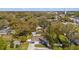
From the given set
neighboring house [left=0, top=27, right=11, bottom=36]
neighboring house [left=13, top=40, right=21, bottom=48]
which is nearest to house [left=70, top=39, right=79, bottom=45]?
neighboring house [left=13, top=40, right=21, bottom=48]

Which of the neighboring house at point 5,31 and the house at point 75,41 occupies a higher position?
the neighboring house at point 5,31

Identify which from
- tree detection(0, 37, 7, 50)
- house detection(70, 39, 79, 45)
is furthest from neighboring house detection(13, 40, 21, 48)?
house detection(70, 39, 79, 45)

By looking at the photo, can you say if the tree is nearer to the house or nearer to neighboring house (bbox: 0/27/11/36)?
neighboring house (bbox: 0/27/11/36)

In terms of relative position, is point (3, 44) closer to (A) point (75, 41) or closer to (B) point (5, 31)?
(B) point (5, 31)

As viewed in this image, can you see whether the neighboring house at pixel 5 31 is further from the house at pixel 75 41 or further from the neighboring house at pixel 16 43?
the house at pixel 75 41

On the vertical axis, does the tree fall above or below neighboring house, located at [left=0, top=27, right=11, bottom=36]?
below

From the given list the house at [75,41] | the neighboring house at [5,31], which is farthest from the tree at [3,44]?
the house at [75,41]

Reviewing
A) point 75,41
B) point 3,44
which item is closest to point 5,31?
point 3,44

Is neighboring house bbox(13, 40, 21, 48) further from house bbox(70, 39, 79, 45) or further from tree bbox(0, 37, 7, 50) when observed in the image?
house bbox(70, 39, 79, 45)

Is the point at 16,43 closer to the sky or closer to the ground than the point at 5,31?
closer to the ground
